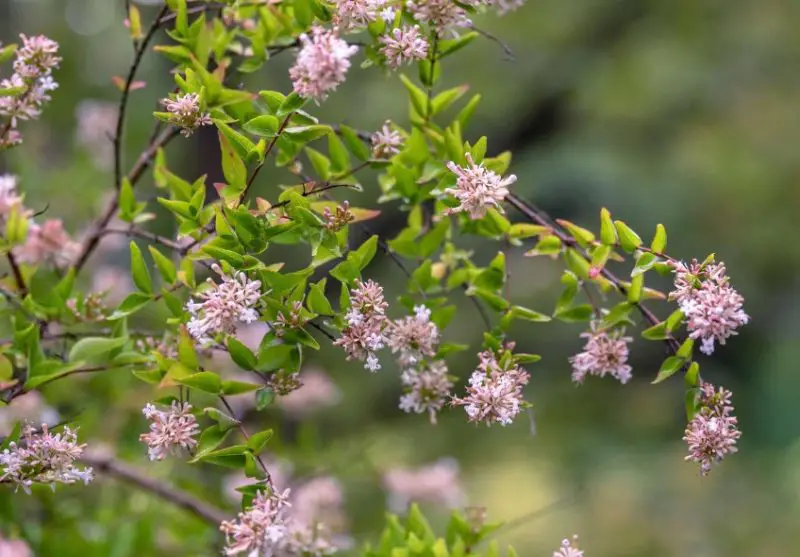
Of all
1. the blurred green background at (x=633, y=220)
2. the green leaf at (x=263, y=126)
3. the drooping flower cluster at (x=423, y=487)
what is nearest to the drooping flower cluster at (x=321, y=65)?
the green leaf at (x=263, y=126)

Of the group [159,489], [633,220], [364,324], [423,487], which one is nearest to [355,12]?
[364,324]

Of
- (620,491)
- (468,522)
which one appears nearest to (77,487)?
(468,522)

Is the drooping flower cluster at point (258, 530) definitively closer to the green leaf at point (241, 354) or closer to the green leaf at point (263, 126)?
the green leaf at point (241, 354)

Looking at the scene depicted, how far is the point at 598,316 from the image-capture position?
2.31 ft

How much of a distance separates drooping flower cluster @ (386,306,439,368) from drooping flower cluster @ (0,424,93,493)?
222mm

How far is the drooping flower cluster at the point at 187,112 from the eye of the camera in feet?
1.93

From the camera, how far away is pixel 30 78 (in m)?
0.68

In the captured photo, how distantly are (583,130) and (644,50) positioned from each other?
328mm

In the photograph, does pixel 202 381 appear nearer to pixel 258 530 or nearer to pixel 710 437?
pixel 258 530

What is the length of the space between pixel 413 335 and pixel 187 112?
0.72 ft

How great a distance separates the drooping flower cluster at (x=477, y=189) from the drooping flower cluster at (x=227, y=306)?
0.47 feet

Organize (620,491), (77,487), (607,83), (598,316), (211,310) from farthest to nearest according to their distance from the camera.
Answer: (607,83), (620,491), (77,487), (598,316), (211,310)

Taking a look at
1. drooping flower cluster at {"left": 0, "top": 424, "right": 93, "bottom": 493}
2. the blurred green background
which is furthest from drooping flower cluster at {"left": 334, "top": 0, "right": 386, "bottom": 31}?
the blurred green background

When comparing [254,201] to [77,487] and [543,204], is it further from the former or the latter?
Result: [543,204]
